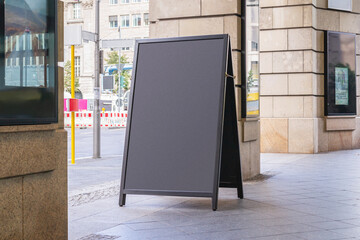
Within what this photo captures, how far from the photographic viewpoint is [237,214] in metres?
5.96

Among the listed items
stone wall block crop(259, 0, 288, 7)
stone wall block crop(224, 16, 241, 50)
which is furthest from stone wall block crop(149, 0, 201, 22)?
stone wall block crop(259, 0, 288, 7)

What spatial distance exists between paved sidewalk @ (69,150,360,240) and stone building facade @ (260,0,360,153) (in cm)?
518

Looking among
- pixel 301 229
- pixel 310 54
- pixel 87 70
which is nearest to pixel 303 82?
pixel 310 54

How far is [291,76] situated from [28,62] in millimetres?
10921

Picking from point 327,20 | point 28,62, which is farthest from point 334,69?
point 28,62

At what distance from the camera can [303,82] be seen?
1405 cm

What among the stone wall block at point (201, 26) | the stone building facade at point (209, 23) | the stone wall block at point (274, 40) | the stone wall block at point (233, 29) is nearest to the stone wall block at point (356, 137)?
the stone wall block at point (274, 40)

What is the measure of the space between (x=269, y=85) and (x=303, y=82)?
34.1 inches

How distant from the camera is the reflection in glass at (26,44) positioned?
373 centimetres

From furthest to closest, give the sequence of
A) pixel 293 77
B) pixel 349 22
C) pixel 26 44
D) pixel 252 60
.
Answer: pixel 349 22 → pixel 293 77 → pixel 252 60 → pixel 26 44

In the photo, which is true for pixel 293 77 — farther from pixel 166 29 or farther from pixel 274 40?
pixel 166 29

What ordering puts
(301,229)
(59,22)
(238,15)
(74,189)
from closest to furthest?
1. (59,22)
2. (301,229)
3. (74,189)
4. (238,15)

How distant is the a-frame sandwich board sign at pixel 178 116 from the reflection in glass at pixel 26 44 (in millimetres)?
2439

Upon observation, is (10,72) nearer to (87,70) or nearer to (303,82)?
(303,82)
